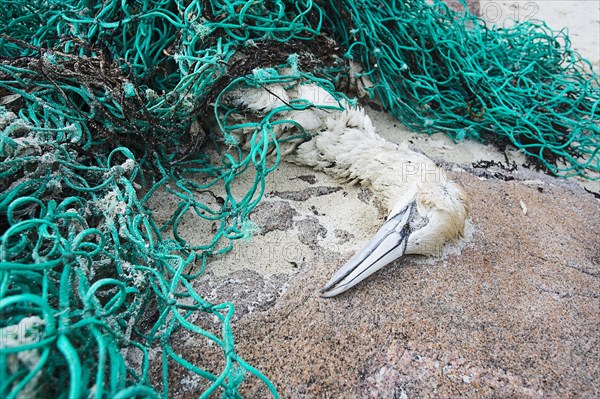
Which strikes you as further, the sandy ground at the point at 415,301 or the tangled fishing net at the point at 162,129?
the sandy ground at the point at 415,301

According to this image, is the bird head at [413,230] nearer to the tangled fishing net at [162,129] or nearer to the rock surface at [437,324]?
the rock surface at [437,324]

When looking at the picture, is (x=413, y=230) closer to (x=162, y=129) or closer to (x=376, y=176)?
(x=376, y=176)

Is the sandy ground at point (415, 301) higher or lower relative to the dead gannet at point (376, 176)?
lower

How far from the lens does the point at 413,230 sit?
1813 mm

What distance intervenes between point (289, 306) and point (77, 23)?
179 centimetres

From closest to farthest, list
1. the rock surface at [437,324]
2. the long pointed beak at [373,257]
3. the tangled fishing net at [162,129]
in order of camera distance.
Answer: the tangled fishing net at [162,129] → the rock surface at [437,324] → the long pointed beak at [373,257]

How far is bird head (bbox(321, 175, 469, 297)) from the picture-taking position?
1714 millimetres

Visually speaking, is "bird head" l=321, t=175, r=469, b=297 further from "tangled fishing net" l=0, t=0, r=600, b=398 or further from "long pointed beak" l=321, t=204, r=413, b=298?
"tangled fishing net" l=0, t=0, r=600, b=398

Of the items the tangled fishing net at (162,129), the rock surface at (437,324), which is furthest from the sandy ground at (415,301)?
the tangled fishing net at (162,129)

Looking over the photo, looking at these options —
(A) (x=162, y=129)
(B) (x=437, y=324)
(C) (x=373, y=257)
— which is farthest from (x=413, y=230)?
(A) (x=162, y=129)

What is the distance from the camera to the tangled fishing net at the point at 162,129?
122 centimetres

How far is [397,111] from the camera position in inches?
112

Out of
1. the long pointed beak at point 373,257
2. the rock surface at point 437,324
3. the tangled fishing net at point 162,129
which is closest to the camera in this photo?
the tangled fishing net at point 162,129

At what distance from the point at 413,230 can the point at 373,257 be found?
21cm
